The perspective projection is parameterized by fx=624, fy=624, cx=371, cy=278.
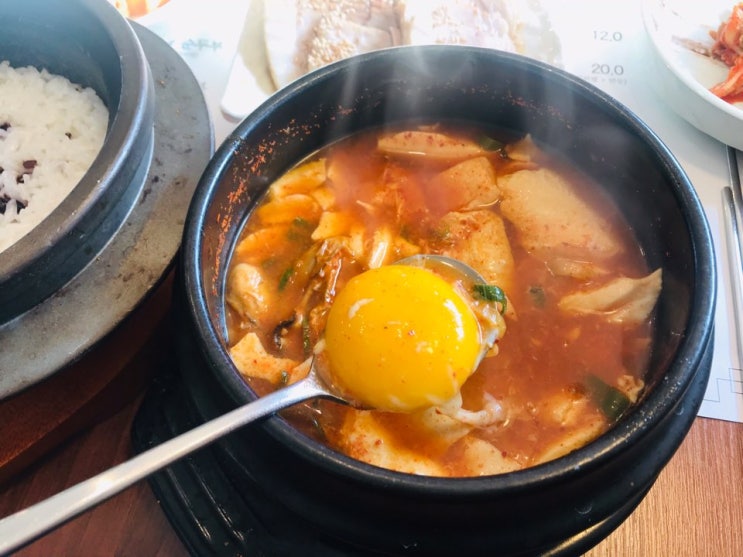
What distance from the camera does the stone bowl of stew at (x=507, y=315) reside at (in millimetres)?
947

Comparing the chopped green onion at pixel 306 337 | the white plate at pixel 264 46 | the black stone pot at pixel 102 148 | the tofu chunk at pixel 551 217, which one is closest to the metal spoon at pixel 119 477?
the chopped green onion at pixel 306 337

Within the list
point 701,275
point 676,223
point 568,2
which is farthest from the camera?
point 568,2

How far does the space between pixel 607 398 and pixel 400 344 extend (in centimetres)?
46

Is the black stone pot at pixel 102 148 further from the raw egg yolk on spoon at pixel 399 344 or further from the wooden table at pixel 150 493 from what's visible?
the raw egg yolk on spoon at pixel 399 344

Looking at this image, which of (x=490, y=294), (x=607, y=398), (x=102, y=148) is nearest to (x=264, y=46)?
(x=102, y=148)

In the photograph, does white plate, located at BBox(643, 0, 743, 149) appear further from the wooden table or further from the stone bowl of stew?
the wooden table

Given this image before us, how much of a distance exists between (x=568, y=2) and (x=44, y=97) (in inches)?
70.5

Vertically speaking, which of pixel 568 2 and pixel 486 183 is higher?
pixel 568 2

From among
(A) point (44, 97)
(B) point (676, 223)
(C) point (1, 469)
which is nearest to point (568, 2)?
(B) point (676, 223)

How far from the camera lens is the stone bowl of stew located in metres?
0.95

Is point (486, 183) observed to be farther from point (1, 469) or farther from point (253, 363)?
point (1, 469)

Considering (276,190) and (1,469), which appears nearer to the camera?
(1,469)

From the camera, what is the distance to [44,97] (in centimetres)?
175

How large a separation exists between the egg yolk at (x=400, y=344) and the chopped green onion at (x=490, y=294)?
116mm
